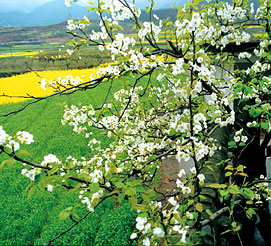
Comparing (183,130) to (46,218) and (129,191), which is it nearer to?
(129,191)

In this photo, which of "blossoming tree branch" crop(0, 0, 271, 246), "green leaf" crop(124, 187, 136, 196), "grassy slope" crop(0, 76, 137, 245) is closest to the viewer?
"green leaf" crop(124, 187, 136, 196)

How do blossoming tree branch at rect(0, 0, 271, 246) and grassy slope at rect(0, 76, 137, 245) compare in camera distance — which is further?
grassy slope at rect(0, 76, 137, 245)

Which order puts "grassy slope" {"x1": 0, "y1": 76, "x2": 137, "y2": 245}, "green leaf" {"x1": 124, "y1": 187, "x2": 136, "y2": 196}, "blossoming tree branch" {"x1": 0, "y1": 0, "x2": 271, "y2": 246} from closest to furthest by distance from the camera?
"green leaf" {"x1": 124, "y1": 187, "x2": 136, "y2": 196}, "blossoming tree branch" {"x1": 0, "y1": 0, "x2": 271, "y2": 246}, "grassy slope" {"x1": 0, "y1": 76, "x2": 137, "y2": 245}

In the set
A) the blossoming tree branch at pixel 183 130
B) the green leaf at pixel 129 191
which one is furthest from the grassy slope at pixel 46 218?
→ the green leaf at pixel 129 191

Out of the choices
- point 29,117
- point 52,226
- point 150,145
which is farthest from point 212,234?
point 29,117

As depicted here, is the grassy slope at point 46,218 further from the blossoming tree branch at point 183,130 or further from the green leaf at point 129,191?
the green leaf at point 129,191

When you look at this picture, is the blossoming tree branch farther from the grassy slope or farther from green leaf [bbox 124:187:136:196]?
the grassy slope

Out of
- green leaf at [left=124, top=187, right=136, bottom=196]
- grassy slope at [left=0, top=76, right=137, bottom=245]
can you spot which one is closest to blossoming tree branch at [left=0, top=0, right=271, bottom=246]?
green leaf at [left=124, top=187, right=136, bottom=196]

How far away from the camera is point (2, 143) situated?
1235 millimetres

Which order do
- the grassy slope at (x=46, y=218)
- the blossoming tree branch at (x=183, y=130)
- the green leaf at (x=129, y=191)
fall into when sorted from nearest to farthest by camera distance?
the green leaf at (x=129, y=191), the blossoming tree branch at (x=183, y=130), the grassy slope at (x=46, y=218)

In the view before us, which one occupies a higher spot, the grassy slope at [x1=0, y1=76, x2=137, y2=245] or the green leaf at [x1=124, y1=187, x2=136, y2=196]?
the green leaf at [x1=124, y1=187, x2=136, y2=196]

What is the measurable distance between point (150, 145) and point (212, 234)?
1.12 m

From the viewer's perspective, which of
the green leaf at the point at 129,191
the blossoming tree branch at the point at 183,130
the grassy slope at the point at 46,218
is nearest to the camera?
the green leaf at the point at 129,191

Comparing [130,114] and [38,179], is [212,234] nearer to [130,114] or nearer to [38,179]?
[38,179]
